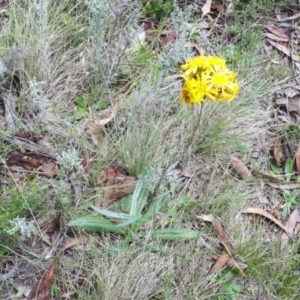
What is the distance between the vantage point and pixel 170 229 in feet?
6.81

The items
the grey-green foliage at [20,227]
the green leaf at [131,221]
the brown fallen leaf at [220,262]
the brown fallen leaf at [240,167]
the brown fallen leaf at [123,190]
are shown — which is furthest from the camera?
the brown fallen leaf at [240,167]

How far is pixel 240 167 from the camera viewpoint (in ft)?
7.90

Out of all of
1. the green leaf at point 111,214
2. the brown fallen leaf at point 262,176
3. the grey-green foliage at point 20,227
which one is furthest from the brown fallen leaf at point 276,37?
the grey-green foliage at point 20,227

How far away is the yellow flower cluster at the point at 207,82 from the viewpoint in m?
1.67

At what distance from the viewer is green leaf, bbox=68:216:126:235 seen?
6.56ft

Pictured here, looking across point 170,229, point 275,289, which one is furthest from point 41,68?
point 275,289

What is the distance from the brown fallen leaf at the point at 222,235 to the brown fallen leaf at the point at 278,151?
52cm

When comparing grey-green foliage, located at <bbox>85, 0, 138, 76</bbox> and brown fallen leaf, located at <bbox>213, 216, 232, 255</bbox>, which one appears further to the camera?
grey-green foliage, located at <bbox>85, 0, 138, 76</bbox>

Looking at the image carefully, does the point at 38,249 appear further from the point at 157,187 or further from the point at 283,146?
the point at 283,146

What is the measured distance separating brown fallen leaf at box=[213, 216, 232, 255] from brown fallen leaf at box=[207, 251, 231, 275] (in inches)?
1.0

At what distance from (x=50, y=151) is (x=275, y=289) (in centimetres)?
112

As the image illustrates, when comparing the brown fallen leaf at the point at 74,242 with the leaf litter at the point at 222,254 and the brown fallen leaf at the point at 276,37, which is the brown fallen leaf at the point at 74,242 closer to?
the leaf litter at the point at 222,254

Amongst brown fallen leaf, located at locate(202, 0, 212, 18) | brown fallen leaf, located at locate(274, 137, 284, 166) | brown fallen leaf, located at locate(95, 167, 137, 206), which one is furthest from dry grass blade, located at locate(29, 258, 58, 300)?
brown fallen leaf, located at locate(202, 0, 212, 18)

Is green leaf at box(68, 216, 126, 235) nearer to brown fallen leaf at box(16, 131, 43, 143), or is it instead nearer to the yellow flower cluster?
brown fallen leaf at box(16, 131, 43, 143)
